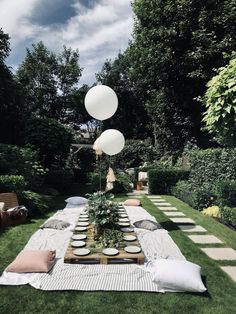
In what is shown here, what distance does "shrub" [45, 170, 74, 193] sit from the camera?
15430 millimetres

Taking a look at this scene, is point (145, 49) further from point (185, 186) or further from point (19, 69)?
point (19, 69)

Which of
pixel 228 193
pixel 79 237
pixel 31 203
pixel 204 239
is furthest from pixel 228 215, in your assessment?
pixel 31 203

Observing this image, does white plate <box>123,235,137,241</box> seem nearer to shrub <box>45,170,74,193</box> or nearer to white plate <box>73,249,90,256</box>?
white plate <box>73,249,90,256</box>

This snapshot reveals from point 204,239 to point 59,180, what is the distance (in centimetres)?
965

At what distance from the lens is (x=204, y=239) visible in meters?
7.30

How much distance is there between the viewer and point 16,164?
38.0 feet

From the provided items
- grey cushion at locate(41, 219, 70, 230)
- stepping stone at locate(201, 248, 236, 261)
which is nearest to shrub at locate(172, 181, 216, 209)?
stepping stone at locate(201, 248, 236, 261)

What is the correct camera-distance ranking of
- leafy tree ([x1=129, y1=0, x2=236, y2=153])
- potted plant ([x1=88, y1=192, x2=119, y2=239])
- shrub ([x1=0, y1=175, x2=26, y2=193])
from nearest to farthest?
potted plant ([x1=88, y1=192, x2=119, y2=239]), shrub ([x1=0, y1=175, x2=26, y2=193]), leafy tree ([x1=129, y1=0, x2=236, y2=153])

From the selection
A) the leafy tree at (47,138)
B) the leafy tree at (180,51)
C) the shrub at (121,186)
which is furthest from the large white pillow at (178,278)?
the leafy tree at (47,138)

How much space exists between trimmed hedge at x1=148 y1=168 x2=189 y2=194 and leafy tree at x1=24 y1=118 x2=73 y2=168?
5.65m

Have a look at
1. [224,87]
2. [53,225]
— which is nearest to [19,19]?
[53,225]

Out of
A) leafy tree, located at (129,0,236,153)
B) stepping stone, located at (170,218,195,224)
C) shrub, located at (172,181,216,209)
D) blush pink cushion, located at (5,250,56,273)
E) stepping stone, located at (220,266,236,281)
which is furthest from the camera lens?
leafy tree, located at (129,0,236,153)

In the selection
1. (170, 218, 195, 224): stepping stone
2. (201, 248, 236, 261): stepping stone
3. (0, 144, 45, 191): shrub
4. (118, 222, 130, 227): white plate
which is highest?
(0, 144, 45, 191): shrub

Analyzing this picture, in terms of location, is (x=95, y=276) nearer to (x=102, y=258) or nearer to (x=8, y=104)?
(x=102, y=258)
